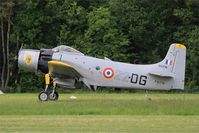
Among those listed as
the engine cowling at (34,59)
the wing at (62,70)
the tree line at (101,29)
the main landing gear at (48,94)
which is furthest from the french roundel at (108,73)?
the tree line at (101,29)

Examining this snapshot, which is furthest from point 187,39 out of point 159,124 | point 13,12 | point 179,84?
point 159,124

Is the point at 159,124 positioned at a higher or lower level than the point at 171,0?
lower

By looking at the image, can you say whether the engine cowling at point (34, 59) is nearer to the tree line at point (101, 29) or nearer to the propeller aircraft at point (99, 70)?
the propeller aircraft at point (99, 70)

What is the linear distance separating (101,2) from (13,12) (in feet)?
26.6

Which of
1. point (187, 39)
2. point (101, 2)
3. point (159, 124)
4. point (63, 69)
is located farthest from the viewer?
point (101, 2)

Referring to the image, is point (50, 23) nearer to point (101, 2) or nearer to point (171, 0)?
point (101, 2)

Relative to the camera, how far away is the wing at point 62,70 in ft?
92.3

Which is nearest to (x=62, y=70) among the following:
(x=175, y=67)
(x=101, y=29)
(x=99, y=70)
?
(x=99, y=70)

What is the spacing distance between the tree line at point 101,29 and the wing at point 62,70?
22410mm

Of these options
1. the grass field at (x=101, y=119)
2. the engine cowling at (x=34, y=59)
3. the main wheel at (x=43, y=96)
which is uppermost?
the engine cowling at (x=34, y=59)

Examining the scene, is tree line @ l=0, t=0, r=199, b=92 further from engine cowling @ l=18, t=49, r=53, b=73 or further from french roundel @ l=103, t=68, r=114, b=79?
french roundel @ l=103, t=68, r=114, b=79

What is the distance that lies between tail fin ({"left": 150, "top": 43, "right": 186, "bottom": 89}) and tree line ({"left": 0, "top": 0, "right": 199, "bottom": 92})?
73.6ft

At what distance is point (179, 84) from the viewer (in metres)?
28.7

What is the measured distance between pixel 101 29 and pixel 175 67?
2560 cm
